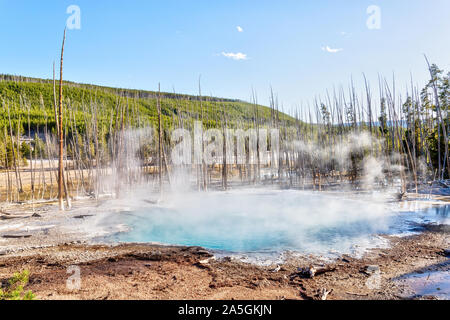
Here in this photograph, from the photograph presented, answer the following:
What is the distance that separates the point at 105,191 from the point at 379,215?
15.7 meters

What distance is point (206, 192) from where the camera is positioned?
1691cm

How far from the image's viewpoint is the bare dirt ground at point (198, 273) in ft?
14.2

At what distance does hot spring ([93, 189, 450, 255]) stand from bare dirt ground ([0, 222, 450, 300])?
3.14ft

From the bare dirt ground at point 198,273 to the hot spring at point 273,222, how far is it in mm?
958

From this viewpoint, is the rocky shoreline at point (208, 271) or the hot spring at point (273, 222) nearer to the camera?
the rocky shoreline at point (208, 271)

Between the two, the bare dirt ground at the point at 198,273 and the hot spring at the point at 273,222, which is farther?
the hot spring at the point at 273,222

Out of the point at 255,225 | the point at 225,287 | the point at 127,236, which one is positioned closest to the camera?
the point at 225,287

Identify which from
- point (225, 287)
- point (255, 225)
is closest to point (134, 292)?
point (225, 287)

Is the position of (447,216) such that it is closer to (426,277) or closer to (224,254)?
(426,277)

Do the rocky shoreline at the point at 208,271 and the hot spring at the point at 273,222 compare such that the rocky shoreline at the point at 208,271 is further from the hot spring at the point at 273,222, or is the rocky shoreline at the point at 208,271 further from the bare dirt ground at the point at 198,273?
the hot spring at the point at 273,222

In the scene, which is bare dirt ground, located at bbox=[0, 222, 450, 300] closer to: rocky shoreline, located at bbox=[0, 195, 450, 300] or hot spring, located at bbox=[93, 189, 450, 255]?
rocky shoreline, located at bbox=[0, 195, 450, 300]

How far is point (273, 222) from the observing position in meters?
10.3

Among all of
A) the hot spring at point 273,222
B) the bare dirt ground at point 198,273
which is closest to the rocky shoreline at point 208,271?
the bare dirt ground at point 198,273

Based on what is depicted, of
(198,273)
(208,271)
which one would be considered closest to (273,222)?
(208,271)
